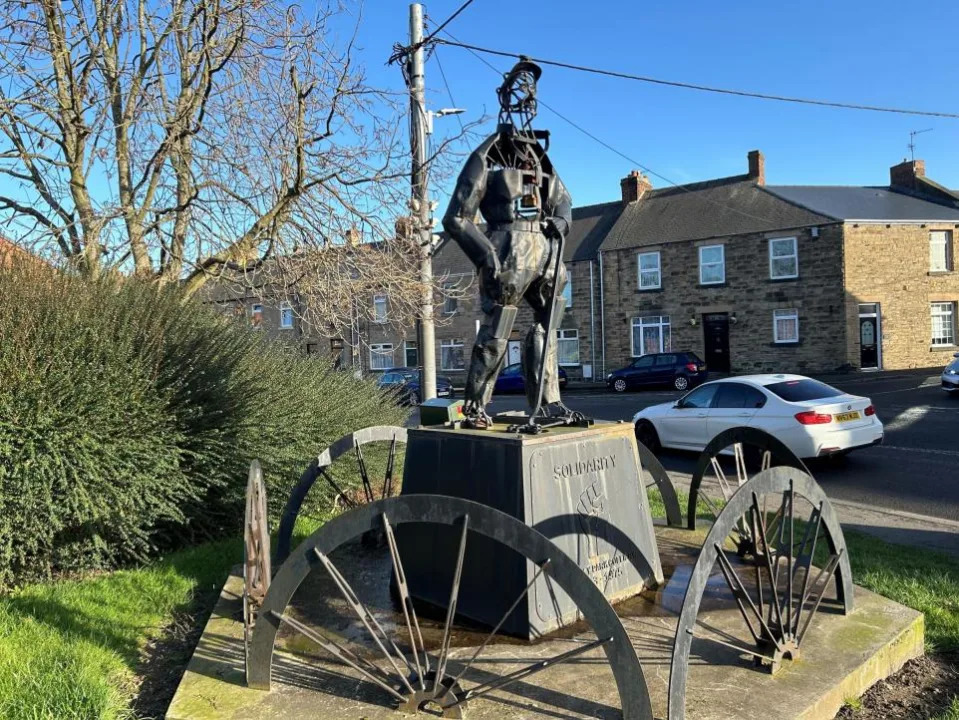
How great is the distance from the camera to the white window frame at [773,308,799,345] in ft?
87.9

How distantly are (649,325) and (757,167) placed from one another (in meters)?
7.94

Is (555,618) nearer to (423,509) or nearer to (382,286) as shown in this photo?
(423,509)

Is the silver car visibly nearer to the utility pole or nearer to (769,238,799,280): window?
(769,238,799,280): window

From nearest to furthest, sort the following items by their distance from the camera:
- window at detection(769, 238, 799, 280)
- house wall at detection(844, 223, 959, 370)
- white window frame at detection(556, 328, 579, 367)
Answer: house wall at detection(844, 223, 959, 370) < window at detection(769, 238, 799, 280) < white window frame at detection(556, 328, 579, 367)

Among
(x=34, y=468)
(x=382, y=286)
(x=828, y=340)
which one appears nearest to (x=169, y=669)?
(x=34, y=468)

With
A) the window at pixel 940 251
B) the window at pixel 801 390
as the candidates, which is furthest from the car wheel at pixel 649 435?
the window at pixel 940 251

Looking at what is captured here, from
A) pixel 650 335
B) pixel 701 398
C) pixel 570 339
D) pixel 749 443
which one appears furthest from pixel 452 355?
pixel 749 443

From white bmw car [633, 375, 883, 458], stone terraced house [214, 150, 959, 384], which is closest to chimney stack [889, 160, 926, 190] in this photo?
stone terraced house [214, 150, 959, 384]

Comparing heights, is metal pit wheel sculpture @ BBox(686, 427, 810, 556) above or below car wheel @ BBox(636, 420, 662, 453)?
above

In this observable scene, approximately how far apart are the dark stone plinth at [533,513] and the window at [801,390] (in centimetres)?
659

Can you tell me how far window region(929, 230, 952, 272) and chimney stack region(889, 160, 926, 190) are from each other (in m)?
4.08

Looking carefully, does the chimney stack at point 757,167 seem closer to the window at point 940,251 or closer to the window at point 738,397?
the window at point 940,251

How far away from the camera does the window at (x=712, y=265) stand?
93.3 ft

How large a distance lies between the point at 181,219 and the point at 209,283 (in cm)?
149
